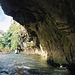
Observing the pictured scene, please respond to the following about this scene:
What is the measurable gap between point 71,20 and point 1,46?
29.5 meters

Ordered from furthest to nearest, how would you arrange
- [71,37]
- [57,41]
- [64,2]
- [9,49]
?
1. [9,49]
2. [57,41]
3. [71,37]
4. [64,2]

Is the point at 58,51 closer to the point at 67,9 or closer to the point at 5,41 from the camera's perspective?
the point at 67,9

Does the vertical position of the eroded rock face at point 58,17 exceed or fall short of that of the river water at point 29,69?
it exceeds it

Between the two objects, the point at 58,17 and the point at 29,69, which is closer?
the point at 58,17

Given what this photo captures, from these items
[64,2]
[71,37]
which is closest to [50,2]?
[64,2]

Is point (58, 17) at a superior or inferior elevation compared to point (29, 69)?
superior

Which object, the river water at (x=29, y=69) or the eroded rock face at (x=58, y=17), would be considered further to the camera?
the river water at (x=29, y=69)

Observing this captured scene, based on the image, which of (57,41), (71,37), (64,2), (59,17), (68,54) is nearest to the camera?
(64,2)

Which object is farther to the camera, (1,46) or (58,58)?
(1,46)

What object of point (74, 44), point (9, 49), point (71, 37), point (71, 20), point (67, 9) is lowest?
point (9, 49)

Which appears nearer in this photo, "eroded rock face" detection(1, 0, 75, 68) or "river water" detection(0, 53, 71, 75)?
"eroded rock face" detection(1, 0, 75, 68)

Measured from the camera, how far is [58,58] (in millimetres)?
8734

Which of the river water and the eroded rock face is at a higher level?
the eroded rock face

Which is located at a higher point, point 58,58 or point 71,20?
point 71,20
